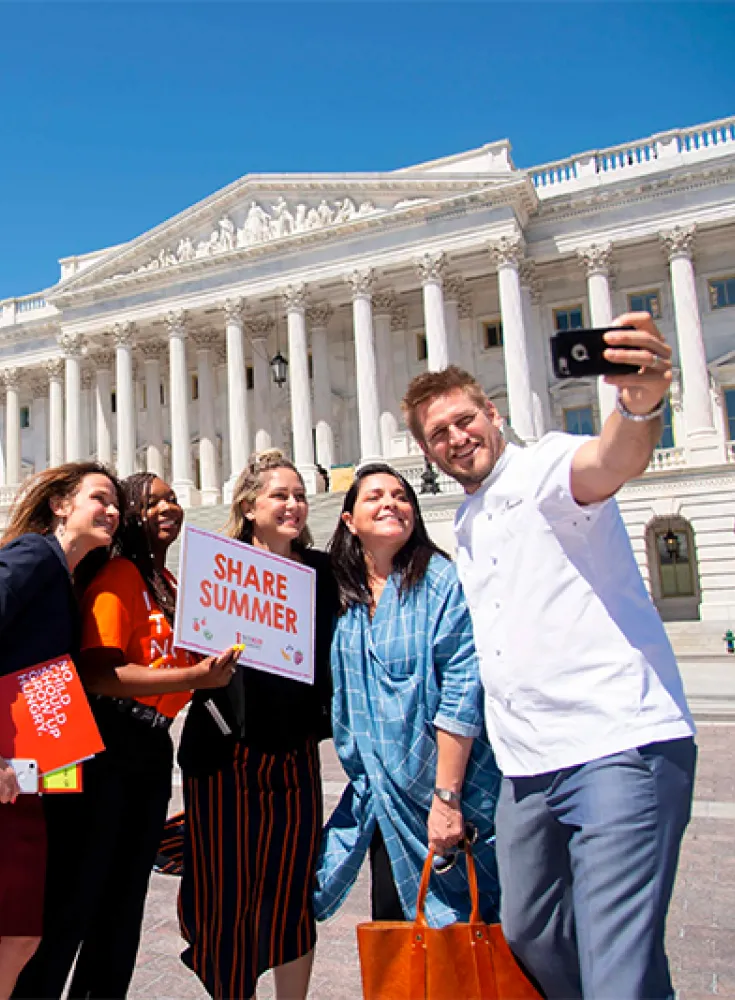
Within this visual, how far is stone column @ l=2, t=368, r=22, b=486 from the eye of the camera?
4153 cm

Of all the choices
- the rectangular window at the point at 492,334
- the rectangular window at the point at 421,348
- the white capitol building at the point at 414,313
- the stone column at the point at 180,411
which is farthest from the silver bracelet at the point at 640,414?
the rectangular window at the point at 421,348

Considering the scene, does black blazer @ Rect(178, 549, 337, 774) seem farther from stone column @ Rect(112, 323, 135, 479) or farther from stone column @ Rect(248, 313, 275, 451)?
stone column @ Rect(112, 323, 135, 479)

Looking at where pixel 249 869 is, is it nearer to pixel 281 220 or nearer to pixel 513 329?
pixel 513 329

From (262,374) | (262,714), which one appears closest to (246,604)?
(262,714)

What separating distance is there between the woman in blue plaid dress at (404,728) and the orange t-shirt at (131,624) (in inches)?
31.0

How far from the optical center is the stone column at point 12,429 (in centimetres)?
4153

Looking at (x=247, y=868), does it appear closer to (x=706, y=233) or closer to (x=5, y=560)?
(x=5, y=560)

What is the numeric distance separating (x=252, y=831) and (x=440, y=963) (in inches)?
44.4

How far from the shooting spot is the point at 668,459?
28031 millimetres

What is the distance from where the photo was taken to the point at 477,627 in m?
2.83

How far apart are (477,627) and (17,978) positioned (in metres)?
2.34

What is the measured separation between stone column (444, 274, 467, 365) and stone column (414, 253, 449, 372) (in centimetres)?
115

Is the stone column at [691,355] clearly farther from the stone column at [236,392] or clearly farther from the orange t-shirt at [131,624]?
the orange t-shirt at [131,624]

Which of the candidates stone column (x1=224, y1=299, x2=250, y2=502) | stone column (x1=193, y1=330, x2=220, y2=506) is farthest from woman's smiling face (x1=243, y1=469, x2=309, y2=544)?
stone column (x1=193, y1=330, x2=220, y2=506)
